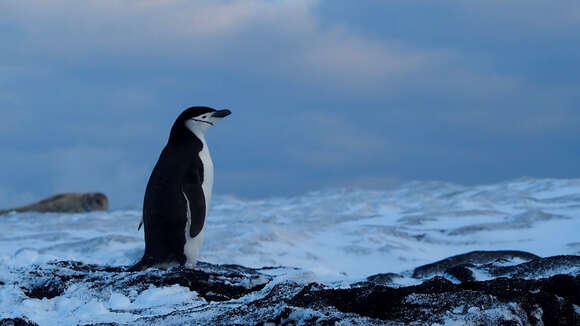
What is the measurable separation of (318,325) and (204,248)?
7.54 m

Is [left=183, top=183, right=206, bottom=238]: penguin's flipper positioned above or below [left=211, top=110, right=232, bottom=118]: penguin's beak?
below

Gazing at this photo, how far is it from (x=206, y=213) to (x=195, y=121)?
85 centimetres

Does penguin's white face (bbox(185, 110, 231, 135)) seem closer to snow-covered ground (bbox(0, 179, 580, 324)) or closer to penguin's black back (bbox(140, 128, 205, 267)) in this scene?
penguin's black back (bbox(140, 128, 205, 267))

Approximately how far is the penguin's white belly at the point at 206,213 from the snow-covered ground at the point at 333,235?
2.96 ft

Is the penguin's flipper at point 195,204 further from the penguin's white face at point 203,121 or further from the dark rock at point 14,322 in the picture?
the dark rock at point 14,322

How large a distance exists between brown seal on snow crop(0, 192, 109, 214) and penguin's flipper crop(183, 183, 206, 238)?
13506mm

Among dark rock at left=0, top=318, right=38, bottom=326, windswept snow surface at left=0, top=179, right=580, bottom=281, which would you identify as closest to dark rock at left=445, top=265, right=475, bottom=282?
windswept snow surface at left=0, top=179, right=580, bottom=281

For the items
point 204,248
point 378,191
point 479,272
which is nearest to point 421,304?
point 479,272

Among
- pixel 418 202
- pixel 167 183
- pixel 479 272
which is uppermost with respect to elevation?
pixel 418 202

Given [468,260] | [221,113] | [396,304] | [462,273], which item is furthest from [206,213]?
[396,304]

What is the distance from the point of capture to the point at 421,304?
3.36m

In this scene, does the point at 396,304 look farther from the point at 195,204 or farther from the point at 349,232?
the point at 349,232

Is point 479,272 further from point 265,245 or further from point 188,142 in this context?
point 265,245

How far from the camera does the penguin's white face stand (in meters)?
7.34
